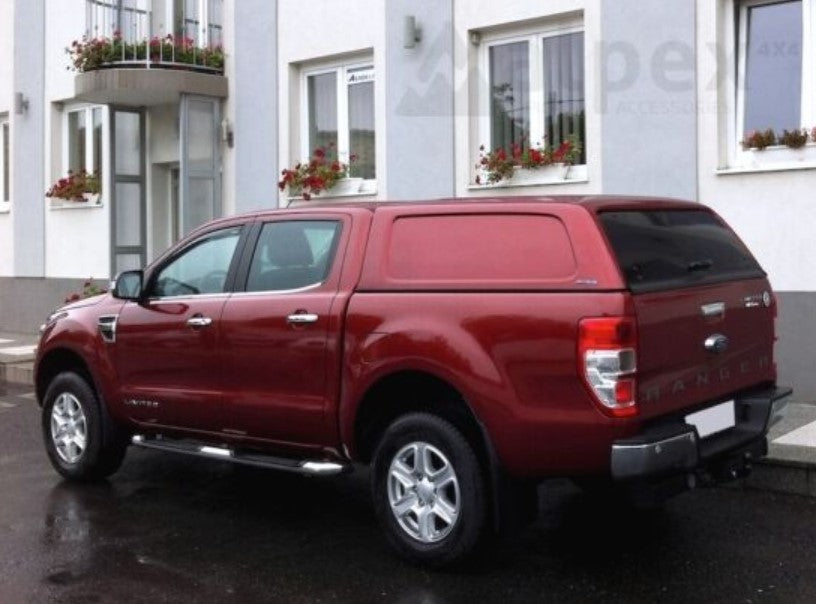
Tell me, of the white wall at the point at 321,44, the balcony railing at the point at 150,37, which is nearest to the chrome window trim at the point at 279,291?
the white wall at the point at 321,44

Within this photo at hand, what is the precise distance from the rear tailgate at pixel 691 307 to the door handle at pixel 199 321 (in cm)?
244

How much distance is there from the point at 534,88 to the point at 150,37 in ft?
18.5

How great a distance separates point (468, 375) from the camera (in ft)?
15.9

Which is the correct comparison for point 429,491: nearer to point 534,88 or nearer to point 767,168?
point 767,168

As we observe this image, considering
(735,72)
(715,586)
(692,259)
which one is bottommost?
(715,586)

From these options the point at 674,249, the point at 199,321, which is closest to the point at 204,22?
the point at 199,321

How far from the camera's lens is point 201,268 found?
6453 mm

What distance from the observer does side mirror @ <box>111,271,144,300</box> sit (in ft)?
21.7

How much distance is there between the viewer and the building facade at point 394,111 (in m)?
9.05

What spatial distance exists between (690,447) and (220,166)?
9824 mm

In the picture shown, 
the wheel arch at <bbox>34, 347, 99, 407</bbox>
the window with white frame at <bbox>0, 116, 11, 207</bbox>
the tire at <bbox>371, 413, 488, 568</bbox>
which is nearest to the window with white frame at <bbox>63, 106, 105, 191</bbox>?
the window with white frame at <bbox>0, 116, 11, 207</bbox>

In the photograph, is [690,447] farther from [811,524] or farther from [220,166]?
[220,166]

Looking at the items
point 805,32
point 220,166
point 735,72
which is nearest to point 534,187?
point 735,72

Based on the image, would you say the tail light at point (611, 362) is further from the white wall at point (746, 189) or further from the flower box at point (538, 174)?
the flower box at point (538, 174)
